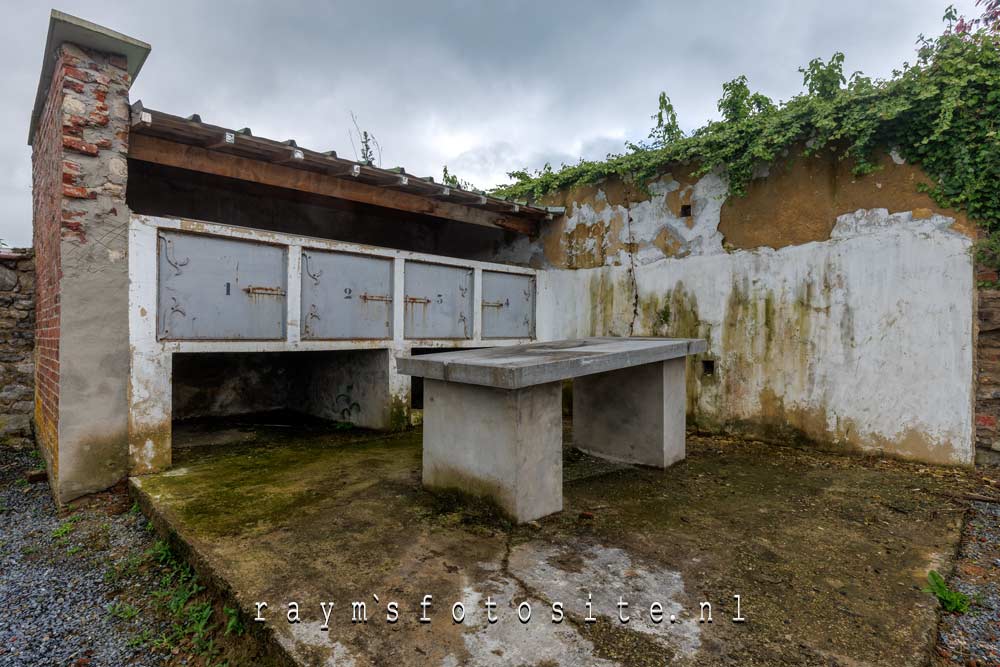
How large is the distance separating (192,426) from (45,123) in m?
3.41

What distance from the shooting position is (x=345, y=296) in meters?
5.28

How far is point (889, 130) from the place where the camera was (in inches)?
174

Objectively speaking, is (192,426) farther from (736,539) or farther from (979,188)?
(979,188)

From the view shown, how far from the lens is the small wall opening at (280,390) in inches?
231

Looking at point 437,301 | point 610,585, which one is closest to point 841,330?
point 610,585

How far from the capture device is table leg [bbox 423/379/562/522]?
3018 millimetres

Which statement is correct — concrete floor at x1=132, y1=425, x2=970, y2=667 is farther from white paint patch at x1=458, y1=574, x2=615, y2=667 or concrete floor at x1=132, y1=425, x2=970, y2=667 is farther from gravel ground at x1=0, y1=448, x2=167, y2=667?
gravel ground at x1=0, y1=448, x2=167, y2=667

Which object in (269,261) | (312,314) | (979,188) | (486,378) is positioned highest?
(979,188)

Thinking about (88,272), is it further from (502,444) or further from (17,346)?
(502,444)

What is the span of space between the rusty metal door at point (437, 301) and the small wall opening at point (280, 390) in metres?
0.59

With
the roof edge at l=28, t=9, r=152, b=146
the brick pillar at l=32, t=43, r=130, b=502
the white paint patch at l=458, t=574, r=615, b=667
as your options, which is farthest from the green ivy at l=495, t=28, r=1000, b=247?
the brick pillar at l=32, t=43, r=130, b=502

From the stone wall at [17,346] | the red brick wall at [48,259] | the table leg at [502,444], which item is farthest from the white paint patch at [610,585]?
the stone wall at [17,346]

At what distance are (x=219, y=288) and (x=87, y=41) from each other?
204 cm

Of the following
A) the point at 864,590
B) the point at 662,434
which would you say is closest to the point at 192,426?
the point at 662,434
